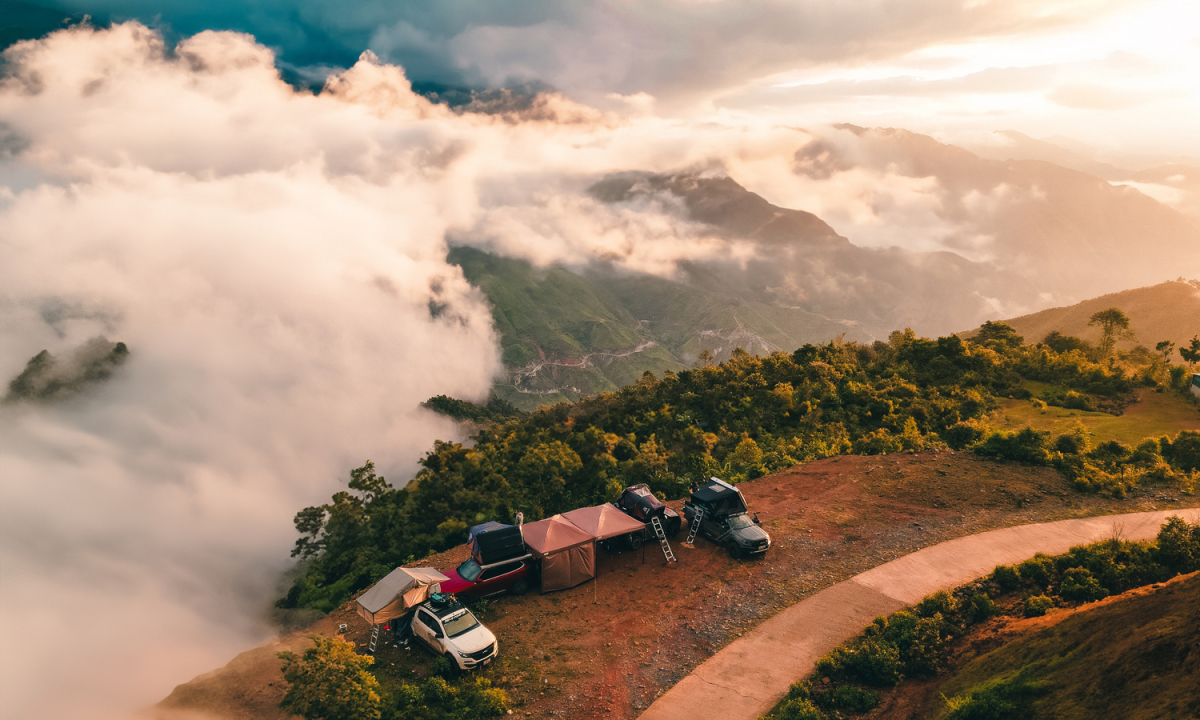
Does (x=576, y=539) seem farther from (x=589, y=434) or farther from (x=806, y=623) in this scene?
(x=589, y=434)

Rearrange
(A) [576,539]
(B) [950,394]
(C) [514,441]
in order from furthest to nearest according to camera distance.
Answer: (C) [514,441] → (B) [950,394] → (A) [576,539]

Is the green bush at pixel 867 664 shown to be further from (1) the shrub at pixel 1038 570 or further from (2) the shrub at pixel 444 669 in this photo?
(2) the shrub at pixel 444 669

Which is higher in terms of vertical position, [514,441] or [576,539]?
[576,539]

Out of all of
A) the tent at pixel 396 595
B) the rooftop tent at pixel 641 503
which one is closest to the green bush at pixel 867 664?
the rooftop tent at pixel 641 503

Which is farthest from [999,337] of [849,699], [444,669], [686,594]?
[444,669]

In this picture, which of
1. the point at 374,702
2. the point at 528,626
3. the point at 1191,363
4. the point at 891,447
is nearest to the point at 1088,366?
the point at 1191,363

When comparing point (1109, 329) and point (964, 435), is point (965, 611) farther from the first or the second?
point (1109, 329)
